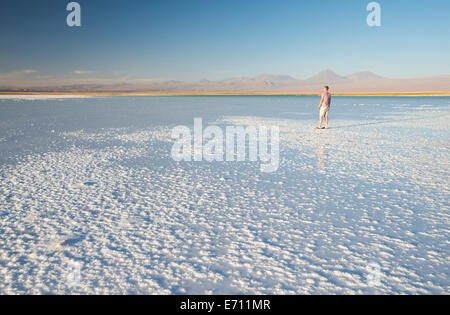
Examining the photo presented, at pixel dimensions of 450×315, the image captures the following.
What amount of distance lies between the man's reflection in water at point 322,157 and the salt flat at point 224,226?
3.6 inches

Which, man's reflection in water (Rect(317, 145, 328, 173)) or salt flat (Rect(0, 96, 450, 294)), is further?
man's reflection in water (Rect(317, 145, 328, 173))

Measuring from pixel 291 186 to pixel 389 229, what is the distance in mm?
1859

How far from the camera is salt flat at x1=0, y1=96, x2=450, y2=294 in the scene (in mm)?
2590

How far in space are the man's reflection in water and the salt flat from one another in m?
0.09

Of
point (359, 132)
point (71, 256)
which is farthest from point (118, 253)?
point (359, 132)

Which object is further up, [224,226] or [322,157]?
[322,157]

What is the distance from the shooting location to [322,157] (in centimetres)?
741

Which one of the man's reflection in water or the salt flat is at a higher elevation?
the man's reflection in water

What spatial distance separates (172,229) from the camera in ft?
11.6

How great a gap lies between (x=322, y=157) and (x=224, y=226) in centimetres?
450

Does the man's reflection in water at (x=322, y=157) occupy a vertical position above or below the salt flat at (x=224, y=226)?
above

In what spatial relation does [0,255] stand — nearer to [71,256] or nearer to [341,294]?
[71,256]

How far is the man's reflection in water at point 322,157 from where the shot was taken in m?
6.42
